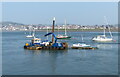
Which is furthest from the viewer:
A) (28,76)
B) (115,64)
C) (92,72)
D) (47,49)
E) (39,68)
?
(47,49)

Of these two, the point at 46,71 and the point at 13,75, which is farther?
the point at 46,71

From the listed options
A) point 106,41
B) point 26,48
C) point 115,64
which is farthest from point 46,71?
point 106,41

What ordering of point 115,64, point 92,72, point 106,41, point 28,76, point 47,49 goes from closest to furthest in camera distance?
point 28,76
point 92,72
point 115,64
point 47,49
point 106,41

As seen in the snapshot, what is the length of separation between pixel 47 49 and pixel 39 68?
16.9 meters

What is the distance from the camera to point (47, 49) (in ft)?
135

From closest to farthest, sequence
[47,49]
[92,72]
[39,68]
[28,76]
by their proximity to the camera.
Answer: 1. [28,76]
2. [92,72]
3. [39,68]
4. [47,49]

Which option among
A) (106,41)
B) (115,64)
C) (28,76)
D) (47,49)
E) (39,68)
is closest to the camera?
(28,76)

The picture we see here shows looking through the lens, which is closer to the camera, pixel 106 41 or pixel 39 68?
pixel 39 68

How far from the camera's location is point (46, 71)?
75.4 ft

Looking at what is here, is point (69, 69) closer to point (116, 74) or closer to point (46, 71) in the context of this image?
point (46, 71)

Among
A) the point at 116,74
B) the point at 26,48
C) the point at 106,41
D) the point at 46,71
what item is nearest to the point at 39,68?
the point at 46,71

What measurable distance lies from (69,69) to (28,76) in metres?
4.91

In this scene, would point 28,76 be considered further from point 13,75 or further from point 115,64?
point 115,64

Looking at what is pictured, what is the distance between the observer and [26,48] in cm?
4347
